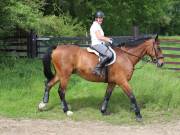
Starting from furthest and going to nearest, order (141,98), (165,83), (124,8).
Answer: (124,8)
(165,83)
(141,98)

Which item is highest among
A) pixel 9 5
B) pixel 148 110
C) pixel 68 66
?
pixel 9 5

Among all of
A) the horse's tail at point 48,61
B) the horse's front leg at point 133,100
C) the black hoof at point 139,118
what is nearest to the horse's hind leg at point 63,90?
the horse's tail at point 48,61

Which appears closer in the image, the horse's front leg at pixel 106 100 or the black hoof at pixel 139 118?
the black hoof at pixel 139 118

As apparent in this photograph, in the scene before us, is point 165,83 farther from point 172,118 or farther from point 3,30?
point 3,30

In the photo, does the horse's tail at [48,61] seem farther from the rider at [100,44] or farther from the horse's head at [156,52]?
the horse's head at [156,52]

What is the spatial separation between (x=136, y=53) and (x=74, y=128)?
8.79ft

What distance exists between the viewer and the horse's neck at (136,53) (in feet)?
34.9

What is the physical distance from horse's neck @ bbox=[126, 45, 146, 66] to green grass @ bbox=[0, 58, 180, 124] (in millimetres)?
1262

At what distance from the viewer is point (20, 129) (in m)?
8.86

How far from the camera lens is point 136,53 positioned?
10.6m

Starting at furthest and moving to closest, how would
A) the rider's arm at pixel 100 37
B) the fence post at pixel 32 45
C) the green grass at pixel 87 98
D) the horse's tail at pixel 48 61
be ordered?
1. the fence post at pixel 32 45
2. the horse's tail at pixel 48 61
3. the green grass at pixel 87 98
4. the rider's arm at pixel 100 37

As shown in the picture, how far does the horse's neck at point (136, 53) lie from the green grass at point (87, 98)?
126cm

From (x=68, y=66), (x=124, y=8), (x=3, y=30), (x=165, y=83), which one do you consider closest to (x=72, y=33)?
(x=3, y=30)

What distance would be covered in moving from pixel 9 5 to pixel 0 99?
3.11 meters
